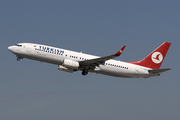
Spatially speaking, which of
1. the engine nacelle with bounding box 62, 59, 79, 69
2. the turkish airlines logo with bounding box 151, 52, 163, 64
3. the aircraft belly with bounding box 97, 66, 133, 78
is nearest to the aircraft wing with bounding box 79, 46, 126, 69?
the engine nacelle with bounding box 62, 59, 79, 69

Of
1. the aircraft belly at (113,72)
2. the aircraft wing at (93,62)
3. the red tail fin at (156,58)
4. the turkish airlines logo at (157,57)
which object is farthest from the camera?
the turkish airlines logo at (157,57)

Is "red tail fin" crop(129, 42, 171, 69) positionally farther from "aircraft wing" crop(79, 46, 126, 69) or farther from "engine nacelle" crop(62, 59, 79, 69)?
"engine nacelle" crop(62, 59, 79, 69)

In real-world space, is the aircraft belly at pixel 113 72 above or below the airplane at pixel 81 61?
below

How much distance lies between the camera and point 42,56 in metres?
55.8

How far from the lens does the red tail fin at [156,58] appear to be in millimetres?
63406

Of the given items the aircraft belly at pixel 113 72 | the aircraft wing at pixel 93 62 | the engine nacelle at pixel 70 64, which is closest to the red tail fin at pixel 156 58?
the aircraft belly at pixel 113 72

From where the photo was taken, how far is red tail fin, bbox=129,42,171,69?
208ft

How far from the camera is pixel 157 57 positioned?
6488 centimetres

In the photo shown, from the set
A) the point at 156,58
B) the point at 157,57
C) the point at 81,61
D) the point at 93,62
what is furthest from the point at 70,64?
the point at 157,57

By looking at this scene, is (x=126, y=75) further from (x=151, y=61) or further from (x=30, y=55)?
(x=30, y=55)

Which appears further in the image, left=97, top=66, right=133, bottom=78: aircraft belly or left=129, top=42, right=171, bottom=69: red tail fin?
left=129, top=42, right=171, bottom=69: red tail fin

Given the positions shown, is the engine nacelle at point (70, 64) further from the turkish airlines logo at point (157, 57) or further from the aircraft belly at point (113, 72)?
the turkish airlines logo at point (157, 57)

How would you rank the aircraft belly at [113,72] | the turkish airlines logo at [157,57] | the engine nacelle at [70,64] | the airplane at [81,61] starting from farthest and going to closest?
the turkish airlines logo at [157,57]
the aircraft belly at [113,72]
the airplane at [81,61]
the engine nacelle at [70,64]

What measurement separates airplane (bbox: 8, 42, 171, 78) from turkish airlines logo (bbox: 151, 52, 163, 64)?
273 cm
